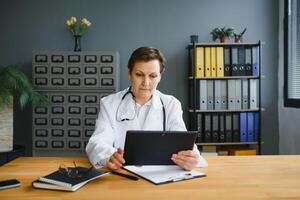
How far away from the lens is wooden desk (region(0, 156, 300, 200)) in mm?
968

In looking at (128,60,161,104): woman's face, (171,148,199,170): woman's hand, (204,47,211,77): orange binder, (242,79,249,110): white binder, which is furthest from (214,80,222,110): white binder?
(171,148,199,170): woman's hand

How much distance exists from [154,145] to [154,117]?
0.52 meters

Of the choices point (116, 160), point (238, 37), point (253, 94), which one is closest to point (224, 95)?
point (253, 94)

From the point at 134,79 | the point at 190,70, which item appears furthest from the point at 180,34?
the point at 134,79

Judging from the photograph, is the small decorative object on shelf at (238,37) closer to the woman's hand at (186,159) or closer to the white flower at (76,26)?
the white flower at (76,26)

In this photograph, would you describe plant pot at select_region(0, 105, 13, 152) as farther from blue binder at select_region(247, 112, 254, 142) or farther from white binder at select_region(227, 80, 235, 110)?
blue binder at select_region(247, 112, 254, 142)

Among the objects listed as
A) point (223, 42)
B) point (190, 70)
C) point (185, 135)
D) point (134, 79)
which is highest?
point (223, 42)

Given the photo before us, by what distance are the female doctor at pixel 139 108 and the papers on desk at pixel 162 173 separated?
275 millimetres

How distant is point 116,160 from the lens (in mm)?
1223

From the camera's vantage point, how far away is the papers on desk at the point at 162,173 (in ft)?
3.68

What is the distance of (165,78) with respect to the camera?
11.5 feet

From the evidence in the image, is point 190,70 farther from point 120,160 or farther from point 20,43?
point 120,160

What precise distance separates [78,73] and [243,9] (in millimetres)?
2052

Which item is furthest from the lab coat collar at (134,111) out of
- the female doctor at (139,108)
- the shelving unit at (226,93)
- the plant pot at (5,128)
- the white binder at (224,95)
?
the plant pot at (5,128)
